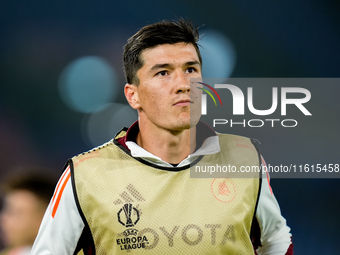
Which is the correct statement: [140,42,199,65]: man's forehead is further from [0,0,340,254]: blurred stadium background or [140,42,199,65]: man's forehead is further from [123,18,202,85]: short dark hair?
[0,0,340,254]: blurred stadium background

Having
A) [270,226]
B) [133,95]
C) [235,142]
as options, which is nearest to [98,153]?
[133,95]

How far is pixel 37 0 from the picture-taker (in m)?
→ 2.56

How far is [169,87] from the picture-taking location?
1.39m

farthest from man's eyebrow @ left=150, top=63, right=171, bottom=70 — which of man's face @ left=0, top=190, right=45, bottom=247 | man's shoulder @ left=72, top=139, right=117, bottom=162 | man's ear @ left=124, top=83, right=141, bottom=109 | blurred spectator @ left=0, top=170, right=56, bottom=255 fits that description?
man's face @ left=0, top=190, right=45, bottom=247

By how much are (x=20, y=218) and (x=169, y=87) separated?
72.3 inches

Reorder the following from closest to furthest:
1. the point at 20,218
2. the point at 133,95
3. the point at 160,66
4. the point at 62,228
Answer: the point at 62,228 → the point at 160,66 → the point at 133,95 → the point at 20,218

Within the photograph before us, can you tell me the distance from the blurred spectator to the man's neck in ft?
4.53

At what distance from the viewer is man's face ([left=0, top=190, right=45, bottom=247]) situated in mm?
2494

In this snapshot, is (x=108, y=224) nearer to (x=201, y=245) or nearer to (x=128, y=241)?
(x=128, y=241)

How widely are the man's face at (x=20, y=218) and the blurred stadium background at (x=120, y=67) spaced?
0.24 meters

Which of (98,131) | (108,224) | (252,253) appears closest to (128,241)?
(108,224)

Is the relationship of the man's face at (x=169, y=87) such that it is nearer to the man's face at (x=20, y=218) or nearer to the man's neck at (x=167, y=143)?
the man's neck at (x=167, y=143)

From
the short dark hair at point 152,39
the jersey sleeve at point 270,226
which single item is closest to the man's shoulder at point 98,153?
the short dark hair at point 152,39

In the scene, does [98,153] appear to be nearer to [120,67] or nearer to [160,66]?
[160,66]
